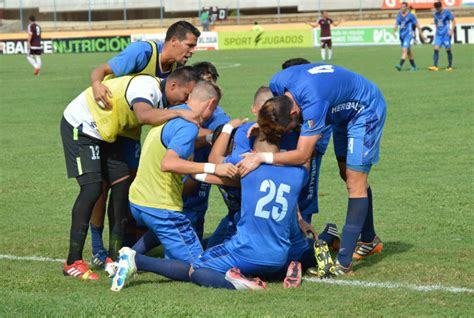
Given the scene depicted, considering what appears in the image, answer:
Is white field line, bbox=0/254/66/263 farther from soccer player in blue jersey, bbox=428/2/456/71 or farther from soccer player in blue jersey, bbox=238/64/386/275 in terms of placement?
soccer player in blue jersey, bbox=428/2/456/71

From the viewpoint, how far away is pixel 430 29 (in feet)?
157

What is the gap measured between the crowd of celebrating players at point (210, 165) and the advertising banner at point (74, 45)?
44976 mm

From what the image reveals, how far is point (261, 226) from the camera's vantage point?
6.75m

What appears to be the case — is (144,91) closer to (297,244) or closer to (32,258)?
(297,244)

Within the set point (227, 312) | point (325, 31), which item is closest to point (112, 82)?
point (227, 312)

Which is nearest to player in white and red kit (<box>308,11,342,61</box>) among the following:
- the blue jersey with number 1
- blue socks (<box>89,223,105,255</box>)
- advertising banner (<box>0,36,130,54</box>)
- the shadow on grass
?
the blue jersey with number 1

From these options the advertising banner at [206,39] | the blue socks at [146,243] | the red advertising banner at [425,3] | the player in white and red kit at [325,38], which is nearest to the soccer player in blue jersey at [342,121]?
the blue socks at [146,243]

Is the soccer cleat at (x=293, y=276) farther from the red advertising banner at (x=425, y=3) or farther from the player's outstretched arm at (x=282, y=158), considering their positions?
the red advertising banner at (x=425, y=3)

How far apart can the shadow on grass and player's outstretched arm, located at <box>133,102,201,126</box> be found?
187cm

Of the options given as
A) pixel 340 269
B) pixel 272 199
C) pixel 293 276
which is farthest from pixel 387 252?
pixel 272 199

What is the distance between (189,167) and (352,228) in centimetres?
149

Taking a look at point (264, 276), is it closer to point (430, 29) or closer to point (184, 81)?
point (184, 81)

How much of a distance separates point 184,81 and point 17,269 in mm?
2033

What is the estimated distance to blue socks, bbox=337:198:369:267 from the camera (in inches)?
289
